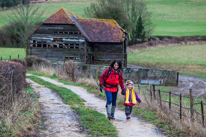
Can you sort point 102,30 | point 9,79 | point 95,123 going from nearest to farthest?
1. point 95,123
2. point 9,79
3. point 102,30

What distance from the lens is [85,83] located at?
1717 cm

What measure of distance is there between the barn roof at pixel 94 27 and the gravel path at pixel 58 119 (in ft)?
66.1

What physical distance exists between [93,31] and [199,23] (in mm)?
54913

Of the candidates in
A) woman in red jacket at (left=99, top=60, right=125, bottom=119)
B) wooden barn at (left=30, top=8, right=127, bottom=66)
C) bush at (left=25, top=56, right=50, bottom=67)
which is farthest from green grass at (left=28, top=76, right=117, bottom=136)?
wooden barn at (left=30, top=8, right=127, bottom=66)

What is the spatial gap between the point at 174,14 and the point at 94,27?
59941 millimetres

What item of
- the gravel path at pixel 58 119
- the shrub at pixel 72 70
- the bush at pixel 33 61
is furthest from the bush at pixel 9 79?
the bush at pixel 33 61

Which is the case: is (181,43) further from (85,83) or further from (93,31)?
(85,83)

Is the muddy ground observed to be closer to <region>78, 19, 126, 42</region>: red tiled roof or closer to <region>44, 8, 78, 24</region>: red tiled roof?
<region>78, 19, 126, 42</region>: red tiled roof

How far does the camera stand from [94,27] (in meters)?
34.4

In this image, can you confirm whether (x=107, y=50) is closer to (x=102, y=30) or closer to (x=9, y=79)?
(x=102, y=30)

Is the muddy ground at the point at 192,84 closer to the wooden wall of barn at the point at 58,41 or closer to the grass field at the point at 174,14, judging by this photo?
the wooden wall of barn at the point at 58,41

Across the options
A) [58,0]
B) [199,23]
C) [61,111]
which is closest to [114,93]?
[61,111]

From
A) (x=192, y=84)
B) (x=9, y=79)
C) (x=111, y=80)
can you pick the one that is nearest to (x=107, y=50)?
(x=192, y=84)

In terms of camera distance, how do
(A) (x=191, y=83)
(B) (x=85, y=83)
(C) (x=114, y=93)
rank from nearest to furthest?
(C) (x=114, y=93)
(B) (x=85, y=83)
(A) (x=191, y=83)
